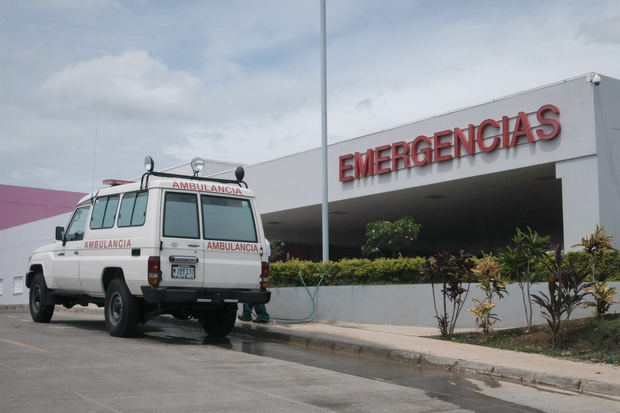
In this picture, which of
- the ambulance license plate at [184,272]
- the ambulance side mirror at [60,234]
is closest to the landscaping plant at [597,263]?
the ambulance license plate at [184,272]

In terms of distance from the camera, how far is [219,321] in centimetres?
1322

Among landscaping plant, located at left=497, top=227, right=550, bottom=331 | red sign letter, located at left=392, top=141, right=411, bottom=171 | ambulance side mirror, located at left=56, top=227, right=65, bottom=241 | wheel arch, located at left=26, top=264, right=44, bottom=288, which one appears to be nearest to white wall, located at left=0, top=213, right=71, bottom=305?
red sign letter, located at left=392, top=141, right=411, bottom=171

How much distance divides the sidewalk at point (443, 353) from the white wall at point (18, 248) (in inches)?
983

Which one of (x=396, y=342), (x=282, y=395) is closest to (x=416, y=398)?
(x=282, y=395)

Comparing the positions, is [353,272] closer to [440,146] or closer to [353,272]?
[353,272]

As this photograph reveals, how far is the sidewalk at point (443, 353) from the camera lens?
920 cm

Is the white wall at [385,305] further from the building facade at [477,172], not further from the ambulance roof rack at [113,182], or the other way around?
the ambulance roof rack at [113,182]

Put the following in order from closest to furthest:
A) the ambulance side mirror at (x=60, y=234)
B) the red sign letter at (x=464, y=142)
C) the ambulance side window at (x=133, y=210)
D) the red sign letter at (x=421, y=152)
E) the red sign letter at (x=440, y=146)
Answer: the ambulance side window at (x=133, y=210) < the ambulance side mirror at (x=60, y=234) < the red sign letter at (x=464, y=142) < the red sign letter at (x=440, y=146) < the red sign letter at (x=421, y=152)

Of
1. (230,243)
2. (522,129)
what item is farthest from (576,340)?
(522,129)

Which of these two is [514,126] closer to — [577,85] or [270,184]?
Result: [577,85]

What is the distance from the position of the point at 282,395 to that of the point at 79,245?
724 centimetres

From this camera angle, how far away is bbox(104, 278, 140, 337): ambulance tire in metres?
11.9

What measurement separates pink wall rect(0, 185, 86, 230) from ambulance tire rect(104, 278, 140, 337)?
40.7 metres

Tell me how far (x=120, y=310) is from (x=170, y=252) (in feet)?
4.93
